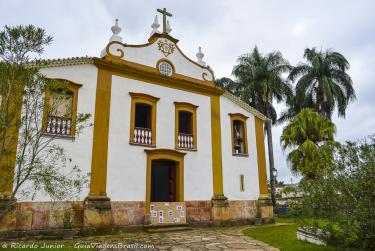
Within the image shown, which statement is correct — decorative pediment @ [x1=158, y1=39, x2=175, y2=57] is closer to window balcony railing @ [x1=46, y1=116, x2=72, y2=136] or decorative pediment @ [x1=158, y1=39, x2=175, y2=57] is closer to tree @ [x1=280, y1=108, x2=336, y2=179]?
window balcony railing @ [x1=46, y1=116, x2=72, y2=136]

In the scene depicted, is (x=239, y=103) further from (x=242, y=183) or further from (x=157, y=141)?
(x=157, y=141)

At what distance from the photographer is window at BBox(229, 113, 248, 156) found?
16312 mm

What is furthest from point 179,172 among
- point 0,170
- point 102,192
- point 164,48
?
point 0,170

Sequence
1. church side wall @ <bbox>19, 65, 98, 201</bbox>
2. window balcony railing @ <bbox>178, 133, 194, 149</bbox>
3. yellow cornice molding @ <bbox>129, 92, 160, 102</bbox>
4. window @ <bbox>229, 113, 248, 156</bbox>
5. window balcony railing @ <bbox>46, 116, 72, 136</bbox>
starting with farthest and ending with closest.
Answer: window @ <bbox>229, 113, 248, 156</bbox>, window balcony railing @ <bbox>178, 133, 194, 149</bbox>, yellow cornice molding @ <bbox>129, 92, 160, 102</bbox>, church side wall @ <bbox>19, 65, 98, 201</bbox>, window balcony railing @ <bbox>46, 116, 72, 136</bbox>

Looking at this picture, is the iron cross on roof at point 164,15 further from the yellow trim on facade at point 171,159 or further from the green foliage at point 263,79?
the green foliage at point 263,79

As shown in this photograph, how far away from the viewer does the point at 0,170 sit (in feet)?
24.1

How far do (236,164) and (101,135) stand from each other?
7056 mm

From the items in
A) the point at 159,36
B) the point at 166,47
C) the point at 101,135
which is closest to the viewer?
the point at 101,135

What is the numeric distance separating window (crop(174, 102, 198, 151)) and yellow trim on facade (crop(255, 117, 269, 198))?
13.5 ft

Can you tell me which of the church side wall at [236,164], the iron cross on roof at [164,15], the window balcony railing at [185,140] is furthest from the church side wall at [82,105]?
the church side wall at [236,164]

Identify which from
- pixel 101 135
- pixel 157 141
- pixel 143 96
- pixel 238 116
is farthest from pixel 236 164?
pixel 101 135

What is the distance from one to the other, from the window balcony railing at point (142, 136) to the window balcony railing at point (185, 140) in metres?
1.55

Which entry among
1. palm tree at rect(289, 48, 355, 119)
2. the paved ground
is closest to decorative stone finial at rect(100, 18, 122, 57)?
the paved ground

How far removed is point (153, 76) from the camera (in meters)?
14.1
